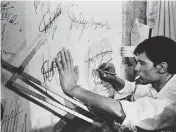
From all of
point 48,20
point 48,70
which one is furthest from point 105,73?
point 48,20

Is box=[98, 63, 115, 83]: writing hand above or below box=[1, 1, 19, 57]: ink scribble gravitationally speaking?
below

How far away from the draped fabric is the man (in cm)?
6

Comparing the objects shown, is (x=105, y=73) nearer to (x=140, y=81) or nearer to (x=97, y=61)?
(x=97, y=61)

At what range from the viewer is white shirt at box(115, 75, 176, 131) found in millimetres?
1498

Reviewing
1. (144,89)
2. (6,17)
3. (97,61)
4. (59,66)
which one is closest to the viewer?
(6,17)

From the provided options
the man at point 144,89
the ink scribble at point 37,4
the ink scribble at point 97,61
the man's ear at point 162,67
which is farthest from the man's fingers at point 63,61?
the man's ear at point 162,67

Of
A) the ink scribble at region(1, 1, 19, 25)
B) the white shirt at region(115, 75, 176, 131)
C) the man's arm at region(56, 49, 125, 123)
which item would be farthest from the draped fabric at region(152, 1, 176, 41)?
the ink scribble at region(1, 1, 19, 25)

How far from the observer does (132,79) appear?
1.64 m

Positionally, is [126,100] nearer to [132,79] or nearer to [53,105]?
[132,79]

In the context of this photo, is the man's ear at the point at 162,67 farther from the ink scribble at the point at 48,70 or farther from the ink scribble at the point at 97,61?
the ink scribble at the point at 48,70

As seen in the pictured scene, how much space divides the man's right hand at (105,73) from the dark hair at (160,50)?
19 centimetres

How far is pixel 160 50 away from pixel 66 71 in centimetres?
61

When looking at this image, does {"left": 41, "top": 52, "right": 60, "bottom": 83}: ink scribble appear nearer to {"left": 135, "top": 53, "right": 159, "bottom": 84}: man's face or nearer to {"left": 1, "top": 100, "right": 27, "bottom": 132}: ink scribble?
{"left": 1, "top": 100, "right": 27, "bottom": 132}: ink scribble

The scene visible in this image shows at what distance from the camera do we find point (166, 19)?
5.68ft
